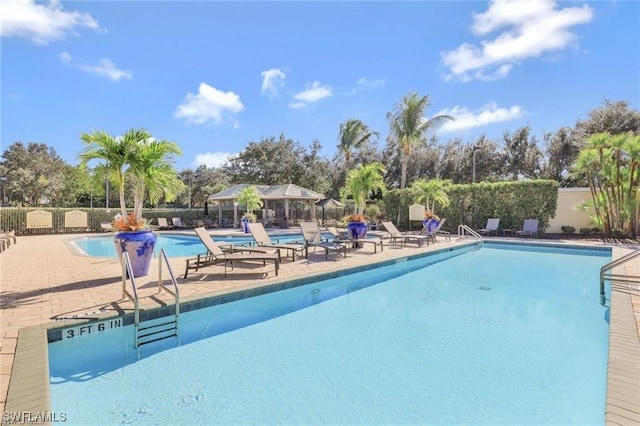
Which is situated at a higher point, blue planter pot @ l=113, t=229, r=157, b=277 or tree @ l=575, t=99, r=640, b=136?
tree @ l=575, t=99, r=640, b=136

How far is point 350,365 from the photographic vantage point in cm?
413

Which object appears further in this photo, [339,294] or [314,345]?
[339,294]

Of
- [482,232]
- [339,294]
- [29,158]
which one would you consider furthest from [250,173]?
[339,294]

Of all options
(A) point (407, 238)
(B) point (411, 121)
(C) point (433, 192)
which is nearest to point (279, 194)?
(B) point (411, 121)

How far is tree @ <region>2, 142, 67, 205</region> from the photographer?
36688mm

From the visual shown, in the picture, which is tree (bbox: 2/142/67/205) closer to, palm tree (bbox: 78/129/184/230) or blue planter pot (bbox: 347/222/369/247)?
blue planter pot (bbox: 347/222/369/247)

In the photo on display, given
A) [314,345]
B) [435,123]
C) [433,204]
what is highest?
[435,123]

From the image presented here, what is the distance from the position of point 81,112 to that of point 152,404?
25176 millimetres

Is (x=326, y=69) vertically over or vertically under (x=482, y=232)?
over

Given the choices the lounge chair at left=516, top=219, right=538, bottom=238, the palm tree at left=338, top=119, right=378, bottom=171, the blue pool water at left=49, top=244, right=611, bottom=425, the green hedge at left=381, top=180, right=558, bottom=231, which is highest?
the palm tree at left=338, top=119, right=378, bottom=171

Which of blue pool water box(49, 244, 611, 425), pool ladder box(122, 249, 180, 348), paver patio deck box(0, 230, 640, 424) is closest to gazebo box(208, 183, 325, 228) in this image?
paver patio deck box(0, 230, 640, 424)

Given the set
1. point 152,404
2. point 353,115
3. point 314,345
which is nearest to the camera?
point 152,404

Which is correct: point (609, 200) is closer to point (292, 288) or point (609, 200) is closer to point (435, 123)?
point (435, 123)

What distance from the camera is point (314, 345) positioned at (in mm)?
4707
